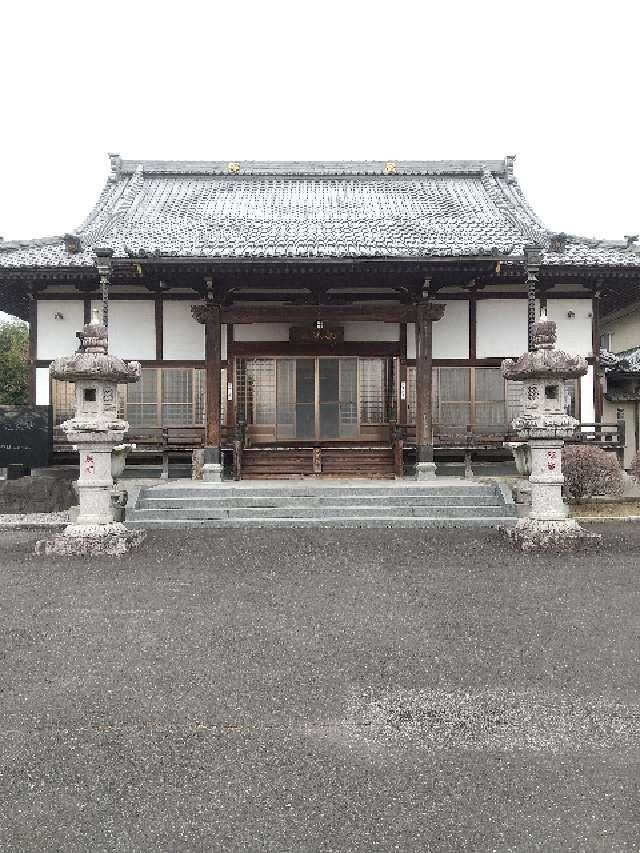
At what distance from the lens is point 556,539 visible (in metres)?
9.41

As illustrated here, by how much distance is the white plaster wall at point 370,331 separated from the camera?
15.8m

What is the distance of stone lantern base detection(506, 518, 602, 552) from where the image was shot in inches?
369

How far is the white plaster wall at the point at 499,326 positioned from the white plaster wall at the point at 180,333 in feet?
24.9

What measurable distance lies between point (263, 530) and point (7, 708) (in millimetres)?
6900

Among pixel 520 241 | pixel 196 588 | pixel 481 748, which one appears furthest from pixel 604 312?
pixel 481 748

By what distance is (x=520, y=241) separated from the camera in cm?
1418

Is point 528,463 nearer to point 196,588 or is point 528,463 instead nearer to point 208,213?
point 196,588

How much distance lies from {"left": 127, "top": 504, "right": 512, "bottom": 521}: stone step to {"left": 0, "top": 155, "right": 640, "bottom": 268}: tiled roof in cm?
574

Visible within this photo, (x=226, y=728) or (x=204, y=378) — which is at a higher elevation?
(x=204, y=378)

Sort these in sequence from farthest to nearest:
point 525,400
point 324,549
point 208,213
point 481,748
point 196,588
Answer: point 208,213, point 525,400, point 324,549, point 196,588, point 481,748

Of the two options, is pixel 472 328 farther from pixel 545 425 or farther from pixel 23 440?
pixel 23 440

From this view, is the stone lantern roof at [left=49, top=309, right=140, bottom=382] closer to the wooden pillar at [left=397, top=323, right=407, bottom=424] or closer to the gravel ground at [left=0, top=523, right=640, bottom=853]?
the gravel ground at [left=0, top=523, right=640, bottom=853]

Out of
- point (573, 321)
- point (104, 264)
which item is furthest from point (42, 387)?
point (573, 321)

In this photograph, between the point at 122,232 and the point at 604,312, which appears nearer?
the point at 122,232
